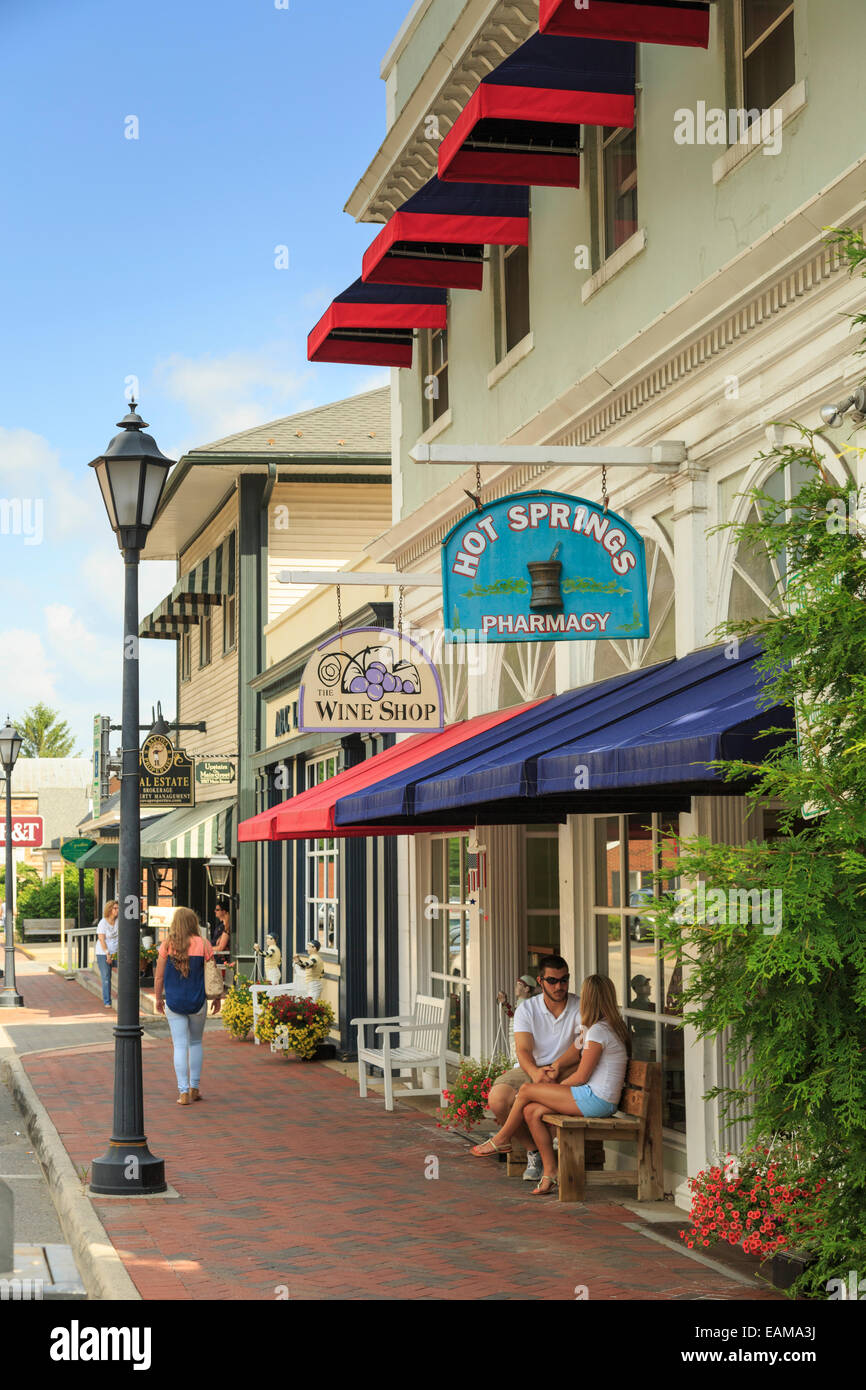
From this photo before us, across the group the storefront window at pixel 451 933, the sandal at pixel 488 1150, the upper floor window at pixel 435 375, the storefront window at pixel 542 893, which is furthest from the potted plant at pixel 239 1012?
the sandal at pixel 488 1150

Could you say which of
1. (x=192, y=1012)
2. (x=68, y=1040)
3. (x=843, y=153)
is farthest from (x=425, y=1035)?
(x=843, y=153)

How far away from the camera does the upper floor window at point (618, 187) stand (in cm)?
1023

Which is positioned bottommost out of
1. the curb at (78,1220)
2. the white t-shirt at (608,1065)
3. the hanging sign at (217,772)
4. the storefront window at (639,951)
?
the curb at (78,1220)

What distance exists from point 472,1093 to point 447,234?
20.9 feet

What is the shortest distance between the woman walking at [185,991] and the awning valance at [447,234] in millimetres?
5616

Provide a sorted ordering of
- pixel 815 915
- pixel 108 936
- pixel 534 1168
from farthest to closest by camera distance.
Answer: pixel 108 936 → pixel 534 1168 → pixel 815 915

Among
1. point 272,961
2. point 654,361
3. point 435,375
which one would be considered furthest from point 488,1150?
point 272,961

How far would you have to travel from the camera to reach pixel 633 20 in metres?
8.38

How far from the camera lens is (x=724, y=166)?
8617 mm

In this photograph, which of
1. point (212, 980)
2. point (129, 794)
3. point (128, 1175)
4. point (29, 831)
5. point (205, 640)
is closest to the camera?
point (128, 1175)

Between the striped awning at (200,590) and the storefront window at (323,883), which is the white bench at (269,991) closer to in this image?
the storefront window at (323,883)

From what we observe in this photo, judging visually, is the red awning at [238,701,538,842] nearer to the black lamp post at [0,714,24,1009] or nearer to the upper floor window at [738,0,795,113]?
the upper floor window at [738,0,795,113]

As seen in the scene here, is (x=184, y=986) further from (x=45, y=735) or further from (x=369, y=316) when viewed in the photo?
(x=45, y=735)

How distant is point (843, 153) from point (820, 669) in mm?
3119
